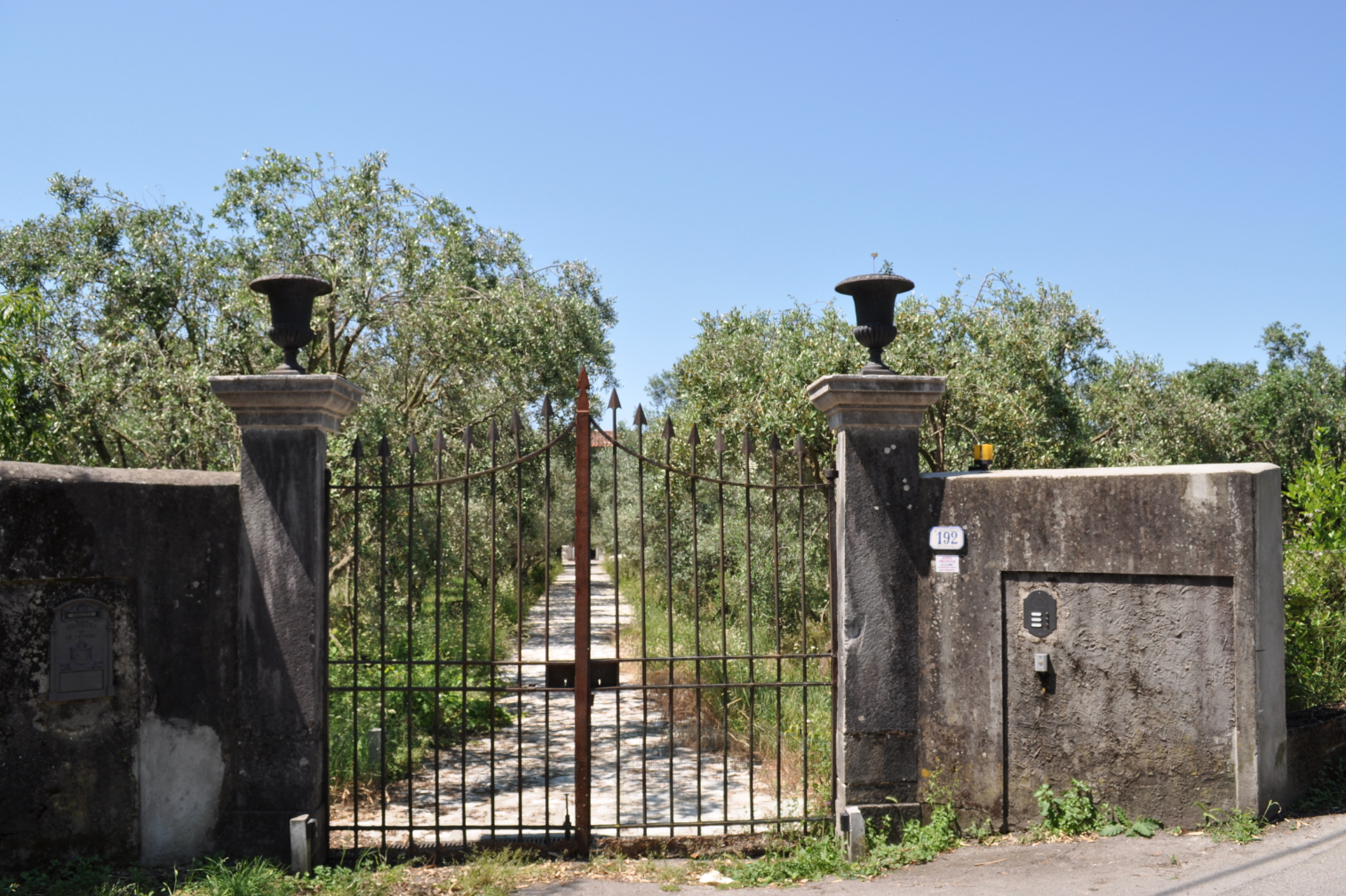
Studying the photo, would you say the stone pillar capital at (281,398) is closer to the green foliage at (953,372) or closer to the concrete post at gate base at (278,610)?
the concrete post at gate base at (278,610)

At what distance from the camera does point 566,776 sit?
6871mm

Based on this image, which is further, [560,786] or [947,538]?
[560,786]

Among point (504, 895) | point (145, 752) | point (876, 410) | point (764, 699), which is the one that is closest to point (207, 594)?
point (145, 752)

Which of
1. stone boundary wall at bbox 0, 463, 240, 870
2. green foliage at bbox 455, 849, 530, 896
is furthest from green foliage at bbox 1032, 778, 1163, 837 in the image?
stone boundary wall at bbox 0, 463, 240, 870

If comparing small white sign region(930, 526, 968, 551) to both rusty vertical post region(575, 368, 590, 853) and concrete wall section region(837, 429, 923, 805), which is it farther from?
rusty vertical post region(575, 368, 590, 853)

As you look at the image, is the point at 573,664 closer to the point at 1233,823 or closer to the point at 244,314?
the point at 1233,823

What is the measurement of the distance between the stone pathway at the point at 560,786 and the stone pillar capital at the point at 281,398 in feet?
5.44

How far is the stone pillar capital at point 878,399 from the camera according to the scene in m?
4.83

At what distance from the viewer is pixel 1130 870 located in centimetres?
423

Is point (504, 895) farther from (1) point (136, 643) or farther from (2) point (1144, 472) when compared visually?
(2) point (1144, 472)

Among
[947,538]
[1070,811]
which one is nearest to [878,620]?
[947,538]

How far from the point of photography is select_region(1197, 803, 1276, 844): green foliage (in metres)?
4.45

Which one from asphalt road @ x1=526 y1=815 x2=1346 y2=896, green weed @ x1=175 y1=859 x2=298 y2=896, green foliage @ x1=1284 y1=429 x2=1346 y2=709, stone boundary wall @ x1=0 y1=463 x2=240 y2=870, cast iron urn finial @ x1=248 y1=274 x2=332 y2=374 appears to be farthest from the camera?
green foliage @ x1=1284 y1=429 x2=1346 y2=709

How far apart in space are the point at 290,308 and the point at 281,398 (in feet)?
1.75
